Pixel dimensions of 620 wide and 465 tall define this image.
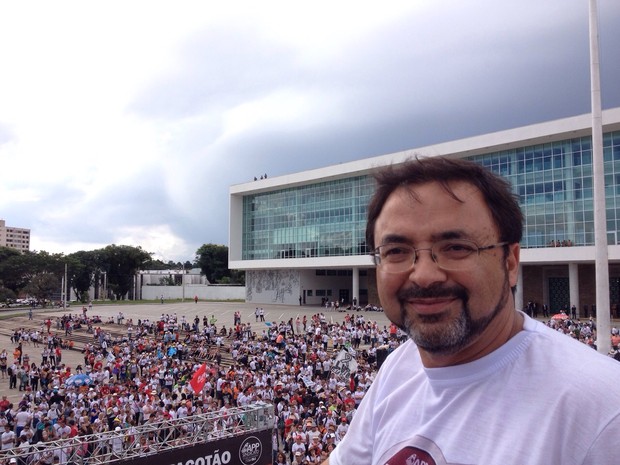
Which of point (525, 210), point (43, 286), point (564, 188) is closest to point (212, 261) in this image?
point (43, 286)

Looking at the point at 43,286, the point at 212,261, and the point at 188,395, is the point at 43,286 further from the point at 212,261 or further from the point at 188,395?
the point at 188,395

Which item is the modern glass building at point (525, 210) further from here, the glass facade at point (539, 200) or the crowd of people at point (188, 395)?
the crowd of people at point (188, 395)

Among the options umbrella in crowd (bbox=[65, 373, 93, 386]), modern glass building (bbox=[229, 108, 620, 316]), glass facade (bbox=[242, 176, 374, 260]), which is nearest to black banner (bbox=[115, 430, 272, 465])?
umbrella in crowd (bbox=[65, 373, 93, 386])

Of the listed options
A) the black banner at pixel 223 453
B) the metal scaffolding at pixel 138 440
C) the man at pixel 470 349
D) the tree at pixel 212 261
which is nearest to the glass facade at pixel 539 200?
the metal scaffolding at pixel 138 440

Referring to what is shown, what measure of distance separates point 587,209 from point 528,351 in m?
42.2

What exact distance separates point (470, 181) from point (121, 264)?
83.4 meters

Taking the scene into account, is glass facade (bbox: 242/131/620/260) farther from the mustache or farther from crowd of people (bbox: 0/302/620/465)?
the mustache

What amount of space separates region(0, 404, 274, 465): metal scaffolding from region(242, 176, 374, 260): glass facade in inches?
1537

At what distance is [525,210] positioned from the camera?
24.4 meters

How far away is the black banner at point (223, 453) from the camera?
9766 mm

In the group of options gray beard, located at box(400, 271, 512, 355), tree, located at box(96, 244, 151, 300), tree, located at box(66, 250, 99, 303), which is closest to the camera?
gray beard, located at box(400, 271, 512, 355)

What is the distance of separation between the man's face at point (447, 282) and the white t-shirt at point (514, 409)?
3.0 inches

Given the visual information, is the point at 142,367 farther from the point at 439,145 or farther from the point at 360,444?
the point at 439,145

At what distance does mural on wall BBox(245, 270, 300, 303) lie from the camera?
61062 millimetres
